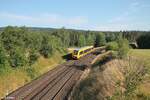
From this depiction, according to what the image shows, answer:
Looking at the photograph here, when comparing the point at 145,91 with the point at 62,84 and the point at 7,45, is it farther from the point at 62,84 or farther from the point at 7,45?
the point at 7,45

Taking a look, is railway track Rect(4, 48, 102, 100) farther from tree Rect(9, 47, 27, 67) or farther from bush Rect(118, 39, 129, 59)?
bush Rect(118, 39, 129, 59)

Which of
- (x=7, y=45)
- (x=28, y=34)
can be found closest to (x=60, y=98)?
(x=7, y=45)

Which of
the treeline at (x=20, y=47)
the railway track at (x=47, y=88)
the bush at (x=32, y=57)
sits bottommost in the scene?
the railway track at (x=47, y=88)

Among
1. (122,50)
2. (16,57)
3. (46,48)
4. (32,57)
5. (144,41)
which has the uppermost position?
(16,57)

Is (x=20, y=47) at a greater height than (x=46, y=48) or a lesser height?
greater

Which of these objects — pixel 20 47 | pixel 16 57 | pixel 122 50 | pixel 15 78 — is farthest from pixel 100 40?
pixel 15 78

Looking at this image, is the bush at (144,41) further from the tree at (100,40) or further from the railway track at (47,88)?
the railway track at (47,88)

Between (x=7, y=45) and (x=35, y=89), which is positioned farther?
(x=7, y=45)

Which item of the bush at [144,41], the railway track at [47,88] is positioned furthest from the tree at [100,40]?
the railway track at [47,88]

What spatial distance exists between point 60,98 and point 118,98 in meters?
12.2

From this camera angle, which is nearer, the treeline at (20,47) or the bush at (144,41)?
the treeline at (20,47)

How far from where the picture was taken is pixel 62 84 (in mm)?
32344

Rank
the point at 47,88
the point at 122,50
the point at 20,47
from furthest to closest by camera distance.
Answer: the point at 122,50, the point at 20,47, the point at 47,88

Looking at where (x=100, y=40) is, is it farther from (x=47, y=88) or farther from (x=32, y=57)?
(x=47, y=88)
